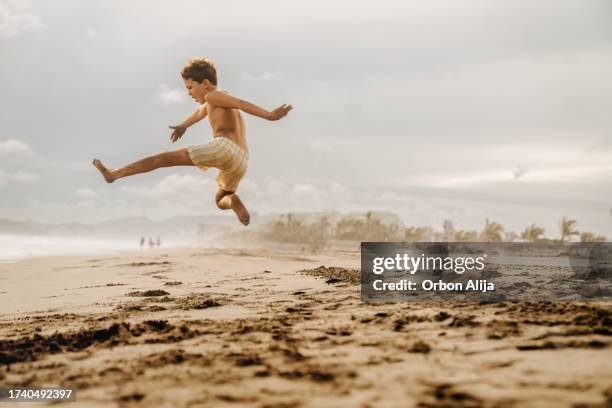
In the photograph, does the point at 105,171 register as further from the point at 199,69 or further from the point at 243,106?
the point at 243,106

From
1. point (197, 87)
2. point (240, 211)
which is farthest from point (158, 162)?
point (240, 211)

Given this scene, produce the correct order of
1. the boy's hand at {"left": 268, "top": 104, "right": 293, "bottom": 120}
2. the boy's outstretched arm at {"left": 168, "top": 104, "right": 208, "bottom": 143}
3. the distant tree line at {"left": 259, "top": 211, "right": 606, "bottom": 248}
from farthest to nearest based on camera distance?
the distant tree line at {"left": 259, "top": 211, "right": 606, "bottom": 248}, the boy's outstretched arm at {"left": 168, "top": 104, "right": 208, "bottom": 143}, the boy's hand at {"left": 268, "top": 104, "right": 293, "bottom": 120}

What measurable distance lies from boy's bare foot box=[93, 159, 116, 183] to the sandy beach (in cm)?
142

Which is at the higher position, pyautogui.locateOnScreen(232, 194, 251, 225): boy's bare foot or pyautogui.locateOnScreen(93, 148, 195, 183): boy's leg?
pyautogui.locateOnScreen(93, 148, 195, 183): boy's leg

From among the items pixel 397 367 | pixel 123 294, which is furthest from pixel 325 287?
pixel 397 367

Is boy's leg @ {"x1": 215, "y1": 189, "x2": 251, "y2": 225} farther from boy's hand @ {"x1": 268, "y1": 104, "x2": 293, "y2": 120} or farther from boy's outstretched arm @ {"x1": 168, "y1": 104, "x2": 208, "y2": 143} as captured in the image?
boy's hand @ {"x1": 268, "y1": 104, "x2": 293, "y2": 120}

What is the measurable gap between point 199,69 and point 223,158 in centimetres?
97

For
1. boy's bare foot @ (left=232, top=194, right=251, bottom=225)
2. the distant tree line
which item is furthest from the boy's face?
the distant tree line

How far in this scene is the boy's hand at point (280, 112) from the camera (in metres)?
4.71

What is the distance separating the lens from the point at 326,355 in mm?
3189

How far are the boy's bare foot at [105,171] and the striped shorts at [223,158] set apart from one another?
87cm

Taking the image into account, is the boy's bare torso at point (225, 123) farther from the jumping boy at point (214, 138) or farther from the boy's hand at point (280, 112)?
the boy's hand at point (280, 112)

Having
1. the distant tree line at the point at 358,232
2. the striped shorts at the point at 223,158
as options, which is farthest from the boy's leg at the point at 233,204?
the distant tree line at the point at 358,232

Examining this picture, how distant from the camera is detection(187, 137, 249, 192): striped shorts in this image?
15.7ft
